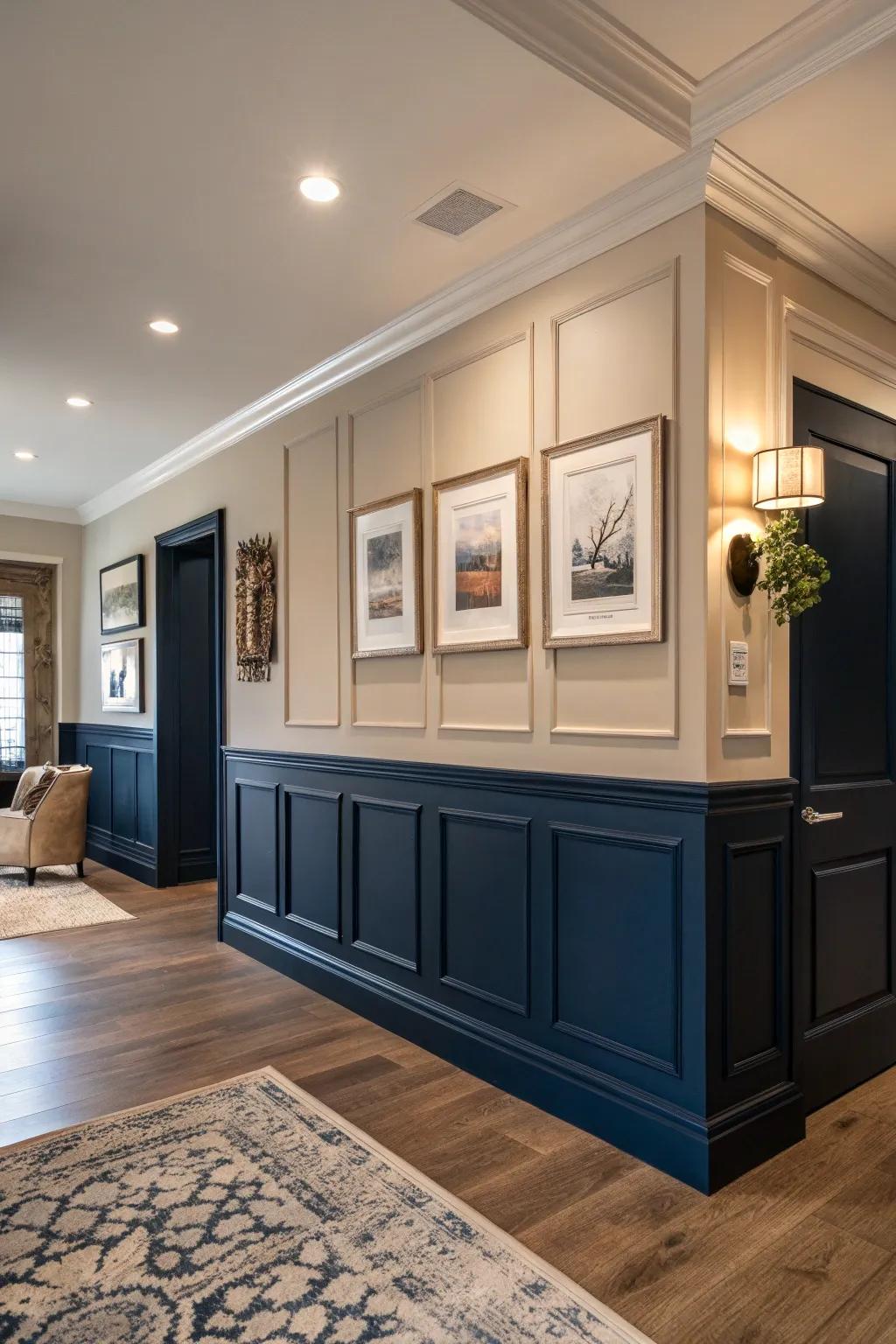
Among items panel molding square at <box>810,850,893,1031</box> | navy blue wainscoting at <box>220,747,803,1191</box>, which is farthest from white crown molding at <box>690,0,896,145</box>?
panel molding square at <box>810,850,893,1031</box>

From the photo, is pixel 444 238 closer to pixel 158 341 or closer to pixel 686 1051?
pixel 158 341

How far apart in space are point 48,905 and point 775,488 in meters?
5.10

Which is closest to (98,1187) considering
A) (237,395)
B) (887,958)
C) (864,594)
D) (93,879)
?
(887,958)

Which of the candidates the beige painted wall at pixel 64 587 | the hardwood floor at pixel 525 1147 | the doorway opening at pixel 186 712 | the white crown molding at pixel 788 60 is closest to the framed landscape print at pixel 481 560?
the white crown molding at pixel 788 60

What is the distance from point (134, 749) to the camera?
6.80 metres

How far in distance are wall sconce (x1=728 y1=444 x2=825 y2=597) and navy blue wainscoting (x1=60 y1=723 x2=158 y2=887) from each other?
4832 millimetres

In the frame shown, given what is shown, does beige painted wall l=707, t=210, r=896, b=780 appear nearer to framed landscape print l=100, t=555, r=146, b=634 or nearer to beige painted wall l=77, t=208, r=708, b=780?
beige painted wall l=77, t=208, r=708, b=780

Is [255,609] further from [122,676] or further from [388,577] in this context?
[122,676]

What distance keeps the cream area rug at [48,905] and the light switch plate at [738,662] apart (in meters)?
4.21

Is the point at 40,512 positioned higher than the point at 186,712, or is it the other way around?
the point at 40,512

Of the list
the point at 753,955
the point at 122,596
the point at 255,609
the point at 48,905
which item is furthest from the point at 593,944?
the point at 122,596

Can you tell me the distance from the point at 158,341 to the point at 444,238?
1.55 metres

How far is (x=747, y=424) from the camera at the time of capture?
108 inches

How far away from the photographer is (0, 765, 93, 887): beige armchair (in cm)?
630
